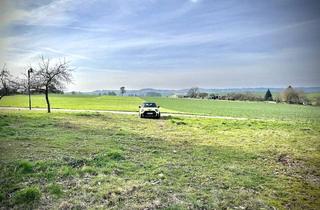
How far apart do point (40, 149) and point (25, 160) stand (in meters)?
1.49

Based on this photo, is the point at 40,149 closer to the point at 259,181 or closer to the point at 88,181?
the point at 88,181

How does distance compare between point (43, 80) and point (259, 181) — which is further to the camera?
point (43, 80)

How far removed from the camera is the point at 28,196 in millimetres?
4715

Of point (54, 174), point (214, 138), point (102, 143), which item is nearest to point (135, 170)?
point (54, 174)

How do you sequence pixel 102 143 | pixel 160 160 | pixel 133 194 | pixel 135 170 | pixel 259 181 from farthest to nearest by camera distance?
pixel 102 143
pixel 160 160
pixel 135 170
pixel 259 181
pixel 133 194

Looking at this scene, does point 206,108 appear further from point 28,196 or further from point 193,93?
point 193,93

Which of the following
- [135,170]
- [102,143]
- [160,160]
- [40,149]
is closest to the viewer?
[135,170]

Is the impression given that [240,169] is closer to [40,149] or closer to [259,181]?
[259,181]

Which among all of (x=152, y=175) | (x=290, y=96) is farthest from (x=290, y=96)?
(x=152, y=175)

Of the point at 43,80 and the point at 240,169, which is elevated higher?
the point at 43,80

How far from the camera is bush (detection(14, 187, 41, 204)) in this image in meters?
4.59

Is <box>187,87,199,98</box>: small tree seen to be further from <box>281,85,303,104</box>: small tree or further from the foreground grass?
the foreground grass

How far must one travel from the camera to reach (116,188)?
17.3 feet

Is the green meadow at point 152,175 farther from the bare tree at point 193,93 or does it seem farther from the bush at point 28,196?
the bare tree at point 193,93
